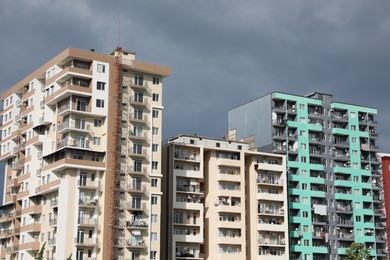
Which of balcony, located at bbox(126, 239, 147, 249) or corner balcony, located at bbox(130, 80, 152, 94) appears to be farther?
corner balcony, located at bbox(130, 80, 152, 94)

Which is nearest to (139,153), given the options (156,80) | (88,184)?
(88,184)

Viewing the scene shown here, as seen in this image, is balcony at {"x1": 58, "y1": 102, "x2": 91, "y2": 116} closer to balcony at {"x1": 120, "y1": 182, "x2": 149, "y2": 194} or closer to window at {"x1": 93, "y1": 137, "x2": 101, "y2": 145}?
window at {"x1": 93, "y1": 137, "x2": 101, "y2": 145}

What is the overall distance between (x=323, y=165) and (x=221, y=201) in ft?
97.2

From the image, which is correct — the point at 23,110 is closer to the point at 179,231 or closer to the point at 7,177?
the point at 7,177

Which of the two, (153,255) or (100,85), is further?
(100,85)

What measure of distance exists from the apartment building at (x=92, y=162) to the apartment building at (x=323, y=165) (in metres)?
33.8

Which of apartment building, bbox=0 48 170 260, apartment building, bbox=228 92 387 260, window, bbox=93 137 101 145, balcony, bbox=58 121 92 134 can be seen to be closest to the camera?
apartment building, bbox=0 48 170 260

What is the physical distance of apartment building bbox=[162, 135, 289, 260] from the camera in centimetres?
12706

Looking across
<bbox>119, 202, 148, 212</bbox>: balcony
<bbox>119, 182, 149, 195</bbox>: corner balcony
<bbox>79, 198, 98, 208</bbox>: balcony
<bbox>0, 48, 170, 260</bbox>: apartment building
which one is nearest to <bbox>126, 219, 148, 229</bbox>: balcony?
<bbox>0, 48, 170, 260</bbox>: apartment building

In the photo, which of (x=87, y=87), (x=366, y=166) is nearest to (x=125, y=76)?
(x=87, y=87)

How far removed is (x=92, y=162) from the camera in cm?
11325

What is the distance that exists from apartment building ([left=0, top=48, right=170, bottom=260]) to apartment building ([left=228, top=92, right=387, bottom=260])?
1329 inches

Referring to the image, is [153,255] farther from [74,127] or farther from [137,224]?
[74,127]

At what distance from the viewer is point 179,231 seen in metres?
126
